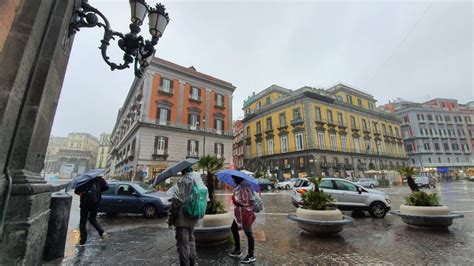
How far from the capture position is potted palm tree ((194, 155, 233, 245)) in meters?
4.90

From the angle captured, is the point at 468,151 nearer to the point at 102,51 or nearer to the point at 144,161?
the point at 144,161

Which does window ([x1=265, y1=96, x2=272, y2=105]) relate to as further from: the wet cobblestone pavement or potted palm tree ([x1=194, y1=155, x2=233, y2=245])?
potted palm tree ([x1=194, y1=155, x2=233, y2=245])

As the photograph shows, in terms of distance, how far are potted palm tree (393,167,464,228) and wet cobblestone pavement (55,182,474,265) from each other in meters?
0.28

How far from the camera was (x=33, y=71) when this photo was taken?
302 cm

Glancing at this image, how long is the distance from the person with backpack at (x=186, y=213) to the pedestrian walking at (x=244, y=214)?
106 centimetres

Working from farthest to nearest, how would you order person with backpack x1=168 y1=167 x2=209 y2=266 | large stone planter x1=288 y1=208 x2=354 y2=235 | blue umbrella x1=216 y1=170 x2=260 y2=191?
1. large stone planter x1=288 y1=208 x2=354 y2=235
2. blue umbrella x1=216 y1=170 x2=260 y2=191
3. person with backpack x1=168 y1=167 x2=209 y2=266

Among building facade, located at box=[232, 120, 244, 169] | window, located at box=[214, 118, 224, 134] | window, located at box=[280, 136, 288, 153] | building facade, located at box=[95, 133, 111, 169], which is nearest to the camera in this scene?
window, located at box=[214, 118, 224, 134]

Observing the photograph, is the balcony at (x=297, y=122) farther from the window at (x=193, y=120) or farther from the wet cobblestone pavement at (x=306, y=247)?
the wet cobblestone pavement at (x=306, y=247)

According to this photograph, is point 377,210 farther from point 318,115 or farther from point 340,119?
point 340,119

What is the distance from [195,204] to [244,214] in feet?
4.28

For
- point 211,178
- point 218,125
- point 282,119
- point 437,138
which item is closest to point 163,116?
point 218,125

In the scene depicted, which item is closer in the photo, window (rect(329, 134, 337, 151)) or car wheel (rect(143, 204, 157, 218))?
car wheel (rect(143, 204, 157, 218))

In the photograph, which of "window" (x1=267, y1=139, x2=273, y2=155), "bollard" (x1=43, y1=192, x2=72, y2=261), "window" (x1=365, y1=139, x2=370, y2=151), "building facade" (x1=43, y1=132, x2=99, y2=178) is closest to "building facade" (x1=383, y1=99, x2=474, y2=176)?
"window" (x1=365, y1=139, x2=370, y2=151)

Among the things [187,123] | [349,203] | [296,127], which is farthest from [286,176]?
[349,203]
